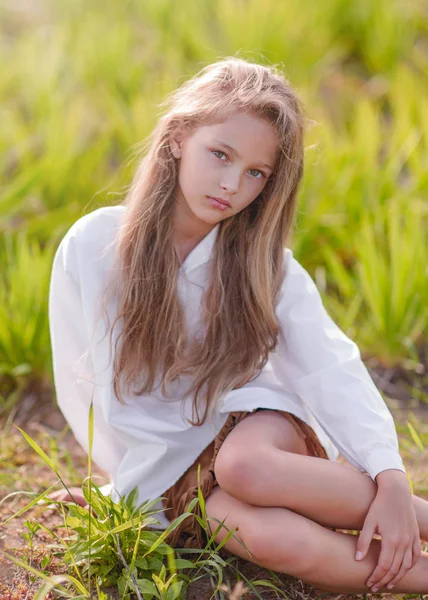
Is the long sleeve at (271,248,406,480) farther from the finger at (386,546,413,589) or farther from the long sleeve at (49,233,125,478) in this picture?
the long sleeve at (49,233,125,478)

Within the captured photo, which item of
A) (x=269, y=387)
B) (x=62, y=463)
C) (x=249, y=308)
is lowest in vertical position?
(x=62, y=463)

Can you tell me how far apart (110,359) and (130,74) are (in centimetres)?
211

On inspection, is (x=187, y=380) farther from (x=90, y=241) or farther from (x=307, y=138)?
(x=307, y=138)

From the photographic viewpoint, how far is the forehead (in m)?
1.41

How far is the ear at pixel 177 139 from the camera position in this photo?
1.49 m

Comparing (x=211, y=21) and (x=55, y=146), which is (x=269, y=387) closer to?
(x=55, y=146)

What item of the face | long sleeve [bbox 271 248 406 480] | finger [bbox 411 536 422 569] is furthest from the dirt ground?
the face

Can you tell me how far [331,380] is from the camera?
1492 millimetres

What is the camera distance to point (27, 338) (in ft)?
6.93

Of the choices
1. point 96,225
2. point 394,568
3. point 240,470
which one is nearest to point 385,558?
point 394,568

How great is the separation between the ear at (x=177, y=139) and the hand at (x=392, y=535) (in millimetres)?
725

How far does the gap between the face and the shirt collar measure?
7 centimetres

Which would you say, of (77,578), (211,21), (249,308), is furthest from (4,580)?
(211,21)

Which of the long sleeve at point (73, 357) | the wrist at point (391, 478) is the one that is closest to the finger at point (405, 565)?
the wrist at point (391, 478)
